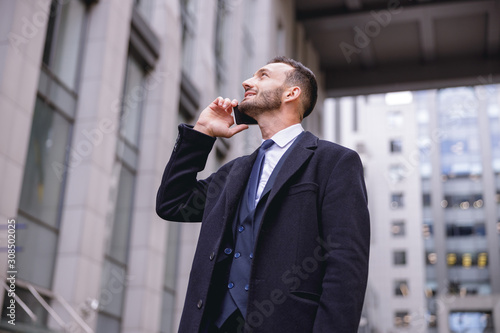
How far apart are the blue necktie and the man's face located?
0.18 metres

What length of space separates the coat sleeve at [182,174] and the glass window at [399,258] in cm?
7541

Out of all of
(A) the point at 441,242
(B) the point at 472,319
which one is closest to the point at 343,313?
(B) the point at 472,319

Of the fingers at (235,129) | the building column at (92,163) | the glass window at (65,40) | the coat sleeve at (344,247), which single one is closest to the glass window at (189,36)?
the building column at (92,163)

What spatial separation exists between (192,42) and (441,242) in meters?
62.6

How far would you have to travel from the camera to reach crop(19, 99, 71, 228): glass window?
42.4 ft

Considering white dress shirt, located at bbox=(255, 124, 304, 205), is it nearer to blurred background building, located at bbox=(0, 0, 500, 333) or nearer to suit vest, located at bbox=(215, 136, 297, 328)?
suit vest, located at bbox=(215, 136, 297, 328)

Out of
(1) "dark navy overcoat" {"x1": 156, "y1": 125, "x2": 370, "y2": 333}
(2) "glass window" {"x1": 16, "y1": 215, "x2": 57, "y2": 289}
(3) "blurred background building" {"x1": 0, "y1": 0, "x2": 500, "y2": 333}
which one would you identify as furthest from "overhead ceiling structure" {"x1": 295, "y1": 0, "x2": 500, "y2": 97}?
(1) "dark navy overcoat" {"x1": 156, "y1": 125, "x2": 370, "y2": 333}

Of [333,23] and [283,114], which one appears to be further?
[333,23]

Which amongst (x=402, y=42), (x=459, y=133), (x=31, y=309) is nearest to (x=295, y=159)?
(x=31, y=309)

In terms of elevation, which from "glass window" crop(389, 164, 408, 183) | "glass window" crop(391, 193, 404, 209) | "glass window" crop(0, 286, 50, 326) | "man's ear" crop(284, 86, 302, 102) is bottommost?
"glass window" crop(0, 286, 50, 326)

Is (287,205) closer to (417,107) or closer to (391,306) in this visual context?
(391,306)

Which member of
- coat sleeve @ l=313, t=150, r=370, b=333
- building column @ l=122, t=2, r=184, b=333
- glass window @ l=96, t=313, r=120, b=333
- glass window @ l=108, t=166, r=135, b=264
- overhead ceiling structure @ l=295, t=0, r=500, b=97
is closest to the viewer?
coat sleeve @ l=313, t=150, r=370, b=333

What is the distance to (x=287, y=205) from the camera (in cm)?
290

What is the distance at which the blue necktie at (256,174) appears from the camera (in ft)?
10.1
